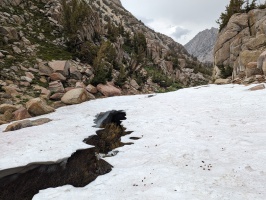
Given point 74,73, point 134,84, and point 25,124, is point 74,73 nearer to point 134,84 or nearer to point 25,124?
point 25,124

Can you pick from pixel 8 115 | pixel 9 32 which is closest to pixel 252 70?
pixel 8 115

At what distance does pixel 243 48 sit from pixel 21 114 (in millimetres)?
17479

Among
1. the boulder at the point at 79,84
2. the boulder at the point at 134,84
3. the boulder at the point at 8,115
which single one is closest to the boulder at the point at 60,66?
the boulder at the point at 79,84

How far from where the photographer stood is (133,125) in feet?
30.6

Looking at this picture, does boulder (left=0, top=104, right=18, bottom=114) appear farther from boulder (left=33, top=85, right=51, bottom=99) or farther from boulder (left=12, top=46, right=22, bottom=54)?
boulder (left=12, top=46, right=22, bottom=54)

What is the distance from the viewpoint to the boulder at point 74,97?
12469 millimetres

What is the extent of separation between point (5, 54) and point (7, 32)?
8.27 ft

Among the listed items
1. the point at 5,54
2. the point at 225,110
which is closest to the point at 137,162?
the point at 225,110

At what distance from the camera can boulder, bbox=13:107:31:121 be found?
9.94 m

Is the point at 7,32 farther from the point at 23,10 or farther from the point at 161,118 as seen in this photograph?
the point at 161,118

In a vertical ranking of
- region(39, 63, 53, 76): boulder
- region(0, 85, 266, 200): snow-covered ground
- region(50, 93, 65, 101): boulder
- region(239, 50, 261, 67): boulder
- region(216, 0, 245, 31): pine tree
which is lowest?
region(0, 85, 266, 200): snow-covered ground

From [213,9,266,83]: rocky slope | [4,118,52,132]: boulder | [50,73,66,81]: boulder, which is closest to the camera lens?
[4,118,52,132]: boulder

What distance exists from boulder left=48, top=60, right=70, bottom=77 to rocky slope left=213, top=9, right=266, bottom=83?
11811mm

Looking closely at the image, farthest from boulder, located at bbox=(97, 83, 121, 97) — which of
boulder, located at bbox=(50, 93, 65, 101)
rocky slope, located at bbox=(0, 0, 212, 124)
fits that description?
boulder, located at bbox=(50, 93, 65, 101)
